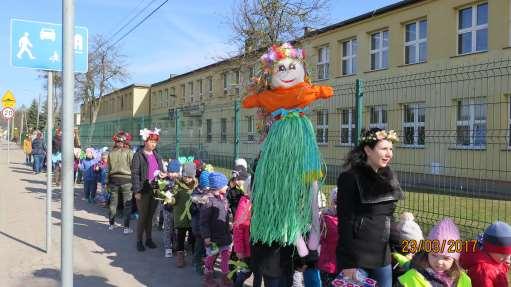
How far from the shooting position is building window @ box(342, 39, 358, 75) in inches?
856

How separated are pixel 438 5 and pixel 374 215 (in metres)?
16.1

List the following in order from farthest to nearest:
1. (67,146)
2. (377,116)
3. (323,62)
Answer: (323,62) < (377,116) < (67,146)

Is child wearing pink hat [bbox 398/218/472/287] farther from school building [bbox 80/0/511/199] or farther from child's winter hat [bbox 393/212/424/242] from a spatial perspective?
school building [bbox 80/0/511/199]

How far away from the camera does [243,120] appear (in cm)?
848

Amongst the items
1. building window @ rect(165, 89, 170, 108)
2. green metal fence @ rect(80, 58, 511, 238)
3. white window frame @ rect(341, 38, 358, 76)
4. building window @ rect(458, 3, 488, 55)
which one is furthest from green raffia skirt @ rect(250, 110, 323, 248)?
building window @ rect(165, 89, 170, 108)

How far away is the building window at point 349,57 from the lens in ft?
71.3

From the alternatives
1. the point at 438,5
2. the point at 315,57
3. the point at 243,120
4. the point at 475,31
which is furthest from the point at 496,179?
the point at 315,57

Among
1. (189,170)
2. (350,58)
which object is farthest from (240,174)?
(350,58)

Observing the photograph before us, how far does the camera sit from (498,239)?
3.24m

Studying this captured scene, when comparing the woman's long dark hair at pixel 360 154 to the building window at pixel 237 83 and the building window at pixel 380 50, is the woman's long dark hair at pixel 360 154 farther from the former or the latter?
the building window at pixel 380 50

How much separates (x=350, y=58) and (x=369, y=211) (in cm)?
1965

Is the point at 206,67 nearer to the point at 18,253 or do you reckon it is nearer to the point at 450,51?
the point at 450,51

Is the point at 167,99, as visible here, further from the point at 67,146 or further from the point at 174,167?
the point at 67,146

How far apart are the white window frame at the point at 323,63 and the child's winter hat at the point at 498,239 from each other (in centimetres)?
2036
